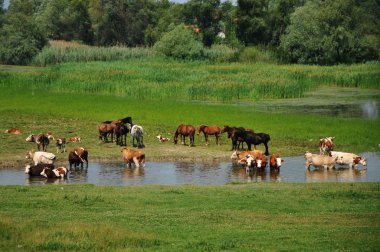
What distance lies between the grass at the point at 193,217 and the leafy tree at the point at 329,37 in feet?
205

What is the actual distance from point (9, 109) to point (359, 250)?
3330 cm

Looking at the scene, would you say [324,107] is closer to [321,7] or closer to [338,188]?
[338,188]

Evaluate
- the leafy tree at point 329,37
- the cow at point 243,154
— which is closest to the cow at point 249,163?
the cow at point 243,154

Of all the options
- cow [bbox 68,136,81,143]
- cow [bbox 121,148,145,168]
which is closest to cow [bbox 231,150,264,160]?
cow [bbox 121,148,145,168]

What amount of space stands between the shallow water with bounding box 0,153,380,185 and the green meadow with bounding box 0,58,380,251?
1.70 meters

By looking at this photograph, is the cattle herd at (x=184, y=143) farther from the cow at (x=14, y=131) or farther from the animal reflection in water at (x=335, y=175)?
the animal reflection in water at (x=335, y=175)

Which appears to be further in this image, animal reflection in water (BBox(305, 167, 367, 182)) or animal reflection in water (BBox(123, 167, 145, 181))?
animal reflection in water (BBox(123, 167, 145, 181))

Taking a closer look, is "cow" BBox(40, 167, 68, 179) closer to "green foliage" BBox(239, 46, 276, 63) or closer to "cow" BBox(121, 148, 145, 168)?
"cow" BBox(121, 148, 145, 168)

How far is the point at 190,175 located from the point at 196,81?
1201 inches

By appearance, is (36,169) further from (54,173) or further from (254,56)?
(254,56)

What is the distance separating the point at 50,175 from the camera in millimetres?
26406

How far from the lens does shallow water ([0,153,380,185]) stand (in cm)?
2617

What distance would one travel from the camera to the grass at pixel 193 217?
49.3ft

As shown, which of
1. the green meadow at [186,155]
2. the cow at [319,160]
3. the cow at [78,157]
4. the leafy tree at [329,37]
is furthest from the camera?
the leafy tree at [329,37]
